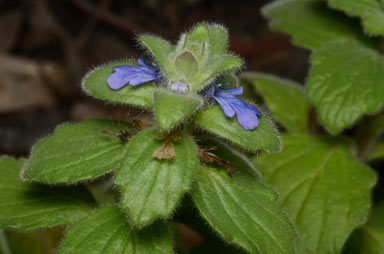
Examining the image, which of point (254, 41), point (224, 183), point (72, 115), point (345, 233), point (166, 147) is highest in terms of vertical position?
point (166, 147)

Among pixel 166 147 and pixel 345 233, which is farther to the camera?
pixel 345 233

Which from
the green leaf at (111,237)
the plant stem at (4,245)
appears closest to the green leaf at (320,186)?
the green leaf at (111,237)

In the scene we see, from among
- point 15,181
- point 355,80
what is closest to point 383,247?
point 355,80

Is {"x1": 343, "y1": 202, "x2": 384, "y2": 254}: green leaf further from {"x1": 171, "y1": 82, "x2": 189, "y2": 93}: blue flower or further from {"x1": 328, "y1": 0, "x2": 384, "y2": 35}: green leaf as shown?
{"x1": 171, "y1": 82, "x2": 189, "y2": 93}: blue flower

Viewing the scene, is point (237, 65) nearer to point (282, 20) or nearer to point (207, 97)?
point (207, 97)

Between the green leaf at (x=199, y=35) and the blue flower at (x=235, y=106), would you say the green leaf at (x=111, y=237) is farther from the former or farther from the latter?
the green leaf at (x=199, y=35)

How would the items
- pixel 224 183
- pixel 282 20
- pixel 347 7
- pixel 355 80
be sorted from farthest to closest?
1. pixel 282 20
2. pixel 347 7
3. pixel 355 80
4. pixel 224 183
